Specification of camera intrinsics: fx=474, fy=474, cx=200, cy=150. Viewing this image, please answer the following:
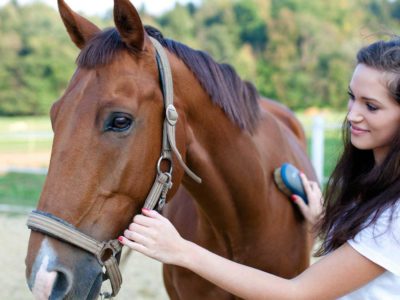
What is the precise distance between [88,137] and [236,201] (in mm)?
864

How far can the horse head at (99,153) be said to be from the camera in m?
1.42

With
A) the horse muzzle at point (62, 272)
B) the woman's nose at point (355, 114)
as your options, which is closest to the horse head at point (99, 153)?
the horse muzzle at point (62, 272)

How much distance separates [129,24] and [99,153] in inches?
18.2

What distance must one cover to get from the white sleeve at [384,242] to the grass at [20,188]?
8.06m

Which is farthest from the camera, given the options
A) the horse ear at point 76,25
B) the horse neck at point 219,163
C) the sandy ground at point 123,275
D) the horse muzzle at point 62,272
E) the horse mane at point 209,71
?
the sandy ground at point 123,275

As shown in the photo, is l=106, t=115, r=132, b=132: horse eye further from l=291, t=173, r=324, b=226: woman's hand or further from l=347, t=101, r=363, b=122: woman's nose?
l=291, t=173, r=324, b=226: woman's hand

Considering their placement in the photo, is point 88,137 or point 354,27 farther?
point 354,27

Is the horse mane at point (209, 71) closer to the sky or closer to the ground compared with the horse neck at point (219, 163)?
closer to the sky

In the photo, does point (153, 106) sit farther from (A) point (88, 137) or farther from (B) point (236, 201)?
(B) point (236, 201)

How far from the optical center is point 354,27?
49.3 metres

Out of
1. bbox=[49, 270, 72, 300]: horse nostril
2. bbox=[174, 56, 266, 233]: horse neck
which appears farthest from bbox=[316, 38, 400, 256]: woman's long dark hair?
bbox=[49, 270, 72, 300]: horse nostril

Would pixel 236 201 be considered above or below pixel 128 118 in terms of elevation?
below

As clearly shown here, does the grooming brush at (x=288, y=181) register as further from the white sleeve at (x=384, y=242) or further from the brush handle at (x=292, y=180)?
the white sleeve at (x=384, y=242)

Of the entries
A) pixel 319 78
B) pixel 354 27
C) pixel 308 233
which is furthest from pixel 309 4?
pixel 308 233
